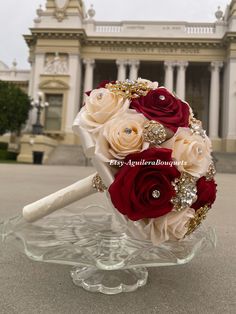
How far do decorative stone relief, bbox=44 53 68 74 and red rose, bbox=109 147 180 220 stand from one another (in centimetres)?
2648

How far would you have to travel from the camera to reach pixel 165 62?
26.7m

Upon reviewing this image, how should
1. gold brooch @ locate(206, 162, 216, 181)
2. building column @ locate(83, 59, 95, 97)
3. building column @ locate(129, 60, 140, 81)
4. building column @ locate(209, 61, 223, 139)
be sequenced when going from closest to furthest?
gold brooch @ locate(206, 162, 216, 181) < building column @ locate(209, 61, 223, 139) < building column @ locate(129, 60, 140, 81) < building column @ locate(83, 59, 95, 97)

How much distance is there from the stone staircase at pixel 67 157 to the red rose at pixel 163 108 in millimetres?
15989

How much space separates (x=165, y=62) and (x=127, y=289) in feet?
88.2

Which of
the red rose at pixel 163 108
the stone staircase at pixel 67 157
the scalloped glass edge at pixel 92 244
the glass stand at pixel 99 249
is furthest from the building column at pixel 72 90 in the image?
the red rose at pixel 163 108

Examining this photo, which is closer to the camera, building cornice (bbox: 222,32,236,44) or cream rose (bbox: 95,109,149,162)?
cream rose (bbox: 95,109,149,162)

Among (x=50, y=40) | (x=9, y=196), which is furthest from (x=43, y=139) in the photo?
(x=9, y=196)

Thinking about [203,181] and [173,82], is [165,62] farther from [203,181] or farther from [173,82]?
[203,181]

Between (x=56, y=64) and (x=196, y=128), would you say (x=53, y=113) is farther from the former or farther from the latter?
(x=196, y=128)

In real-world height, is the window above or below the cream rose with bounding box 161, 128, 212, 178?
above

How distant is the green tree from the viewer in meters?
24.1

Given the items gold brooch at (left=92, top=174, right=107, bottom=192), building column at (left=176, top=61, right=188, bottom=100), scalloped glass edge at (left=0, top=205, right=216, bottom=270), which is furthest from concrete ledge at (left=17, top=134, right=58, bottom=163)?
gold brooch at (left=92, top=174, right=107, bottom=192)

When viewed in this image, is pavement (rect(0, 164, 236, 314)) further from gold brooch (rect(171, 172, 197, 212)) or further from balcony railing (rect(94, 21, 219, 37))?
balcony railing (rect(94, 21, 219, 37))

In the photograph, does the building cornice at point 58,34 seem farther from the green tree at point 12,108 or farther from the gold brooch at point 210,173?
the gold brooch at point 210,173
